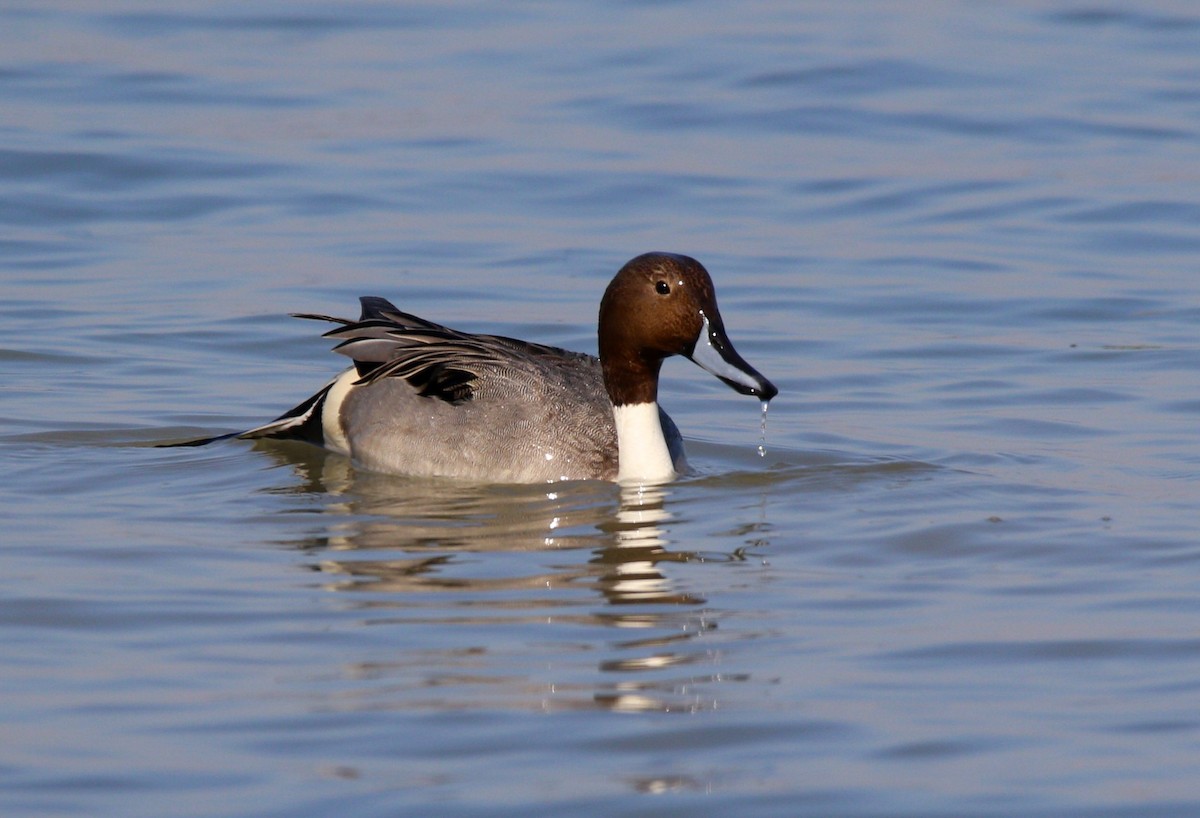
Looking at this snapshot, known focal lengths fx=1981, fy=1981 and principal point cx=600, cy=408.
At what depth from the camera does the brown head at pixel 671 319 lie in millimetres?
6812

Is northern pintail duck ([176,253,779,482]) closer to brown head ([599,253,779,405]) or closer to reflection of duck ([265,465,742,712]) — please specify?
brown head ([599,253,779,405])

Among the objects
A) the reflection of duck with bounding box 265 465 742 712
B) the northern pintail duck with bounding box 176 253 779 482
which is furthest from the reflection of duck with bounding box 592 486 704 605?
the northern pintail duck with bounding box 176 253 779 482

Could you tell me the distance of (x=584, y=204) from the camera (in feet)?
39.9

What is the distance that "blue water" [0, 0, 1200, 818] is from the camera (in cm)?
421

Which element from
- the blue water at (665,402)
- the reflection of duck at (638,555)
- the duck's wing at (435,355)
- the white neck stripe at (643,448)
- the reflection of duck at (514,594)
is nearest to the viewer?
the blue water at (665,402)

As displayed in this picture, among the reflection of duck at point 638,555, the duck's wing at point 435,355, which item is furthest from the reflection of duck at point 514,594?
the duck's wing at point 435,355

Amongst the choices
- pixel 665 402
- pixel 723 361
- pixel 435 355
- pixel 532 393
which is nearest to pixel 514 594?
pixel 723 361

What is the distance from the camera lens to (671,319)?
686 cm

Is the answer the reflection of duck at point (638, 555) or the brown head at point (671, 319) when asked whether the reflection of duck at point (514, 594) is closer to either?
the reflection of duck at point (638, 555)

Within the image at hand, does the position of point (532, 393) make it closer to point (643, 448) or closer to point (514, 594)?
point (643, 448)

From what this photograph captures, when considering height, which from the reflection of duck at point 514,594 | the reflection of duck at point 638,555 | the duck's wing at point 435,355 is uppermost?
the duck's wing at point 435,355

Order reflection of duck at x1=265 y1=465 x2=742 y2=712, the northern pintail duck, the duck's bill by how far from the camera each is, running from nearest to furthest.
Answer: reflection of duck at x1=265 y1=465 x2=742 y2=712, the duck's bill, the northern pintail duck

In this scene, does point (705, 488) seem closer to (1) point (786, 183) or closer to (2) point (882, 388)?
(2) point (882, 388)

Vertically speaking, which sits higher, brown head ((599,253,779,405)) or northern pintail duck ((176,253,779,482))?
brown head ((599,253,779,405))
